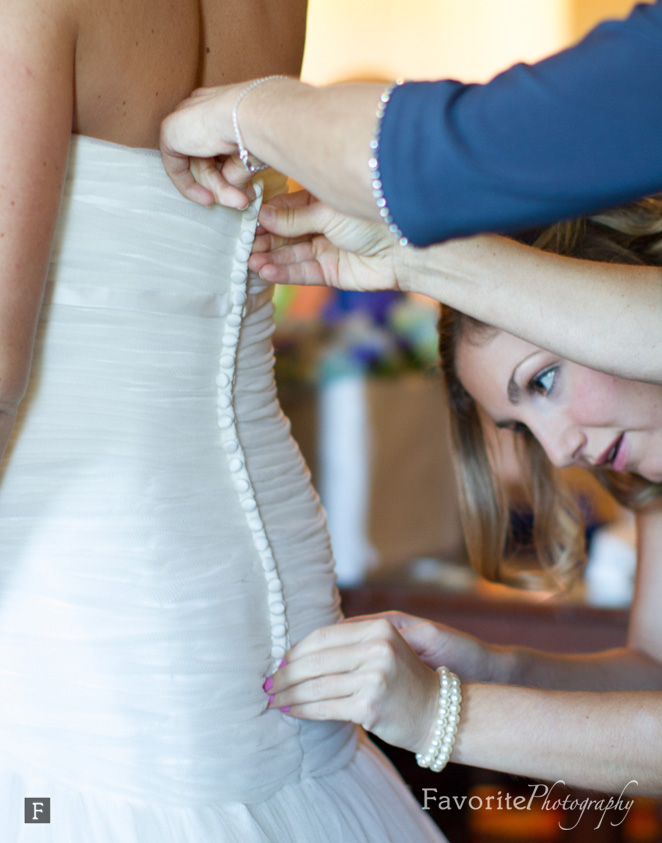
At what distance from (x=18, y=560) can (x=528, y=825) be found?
2.12 m

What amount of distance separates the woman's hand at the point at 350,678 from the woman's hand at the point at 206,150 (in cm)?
47

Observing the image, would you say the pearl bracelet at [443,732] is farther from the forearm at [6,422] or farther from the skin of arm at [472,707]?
the forearm at [6,422]

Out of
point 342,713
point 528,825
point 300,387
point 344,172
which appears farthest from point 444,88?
point 300,387

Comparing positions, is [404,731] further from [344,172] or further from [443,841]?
[344,172]

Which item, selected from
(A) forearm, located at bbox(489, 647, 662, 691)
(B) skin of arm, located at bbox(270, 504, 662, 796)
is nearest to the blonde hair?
(A) forearm, located at bbox(489, 647, 662, 691)

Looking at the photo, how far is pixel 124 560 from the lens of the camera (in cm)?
86

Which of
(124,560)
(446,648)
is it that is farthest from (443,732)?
(124,560)

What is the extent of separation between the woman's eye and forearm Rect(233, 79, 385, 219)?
2.19 feet

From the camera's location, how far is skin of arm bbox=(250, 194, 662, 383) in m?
0.94

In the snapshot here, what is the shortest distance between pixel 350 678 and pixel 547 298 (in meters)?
0.46

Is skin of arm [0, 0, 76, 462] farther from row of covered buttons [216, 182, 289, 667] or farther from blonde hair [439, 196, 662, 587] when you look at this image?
blonde hair [439, 196, 662, 587]

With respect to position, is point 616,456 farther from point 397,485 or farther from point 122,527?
point 397,485

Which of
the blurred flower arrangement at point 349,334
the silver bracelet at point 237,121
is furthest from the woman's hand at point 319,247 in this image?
the blurred flower arrangement at point 349,334

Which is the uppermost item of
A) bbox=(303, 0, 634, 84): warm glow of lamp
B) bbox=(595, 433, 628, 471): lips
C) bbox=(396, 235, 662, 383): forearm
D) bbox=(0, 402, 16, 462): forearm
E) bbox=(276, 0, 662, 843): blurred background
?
bbox=(303, 0, 634, 84): warm glow of lamp
